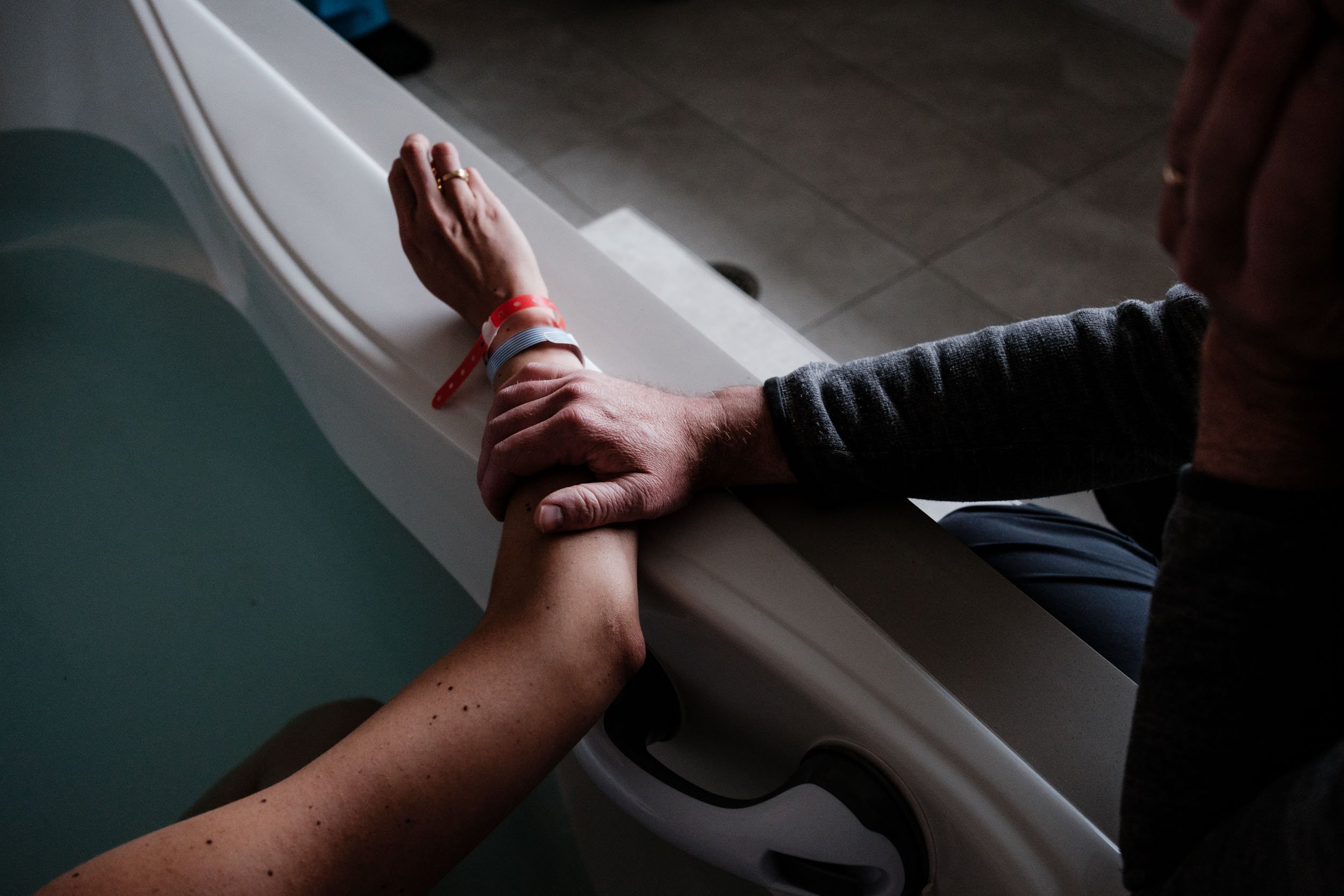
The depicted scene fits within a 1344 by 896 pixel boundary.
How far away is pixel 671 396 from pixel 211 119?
0.51 meters

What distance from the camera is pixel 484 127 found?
2006mm

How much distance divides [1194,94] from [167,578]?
3.09 ft

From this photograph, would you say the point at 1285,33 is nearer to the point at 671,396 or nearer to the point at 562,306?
the point at 671,396

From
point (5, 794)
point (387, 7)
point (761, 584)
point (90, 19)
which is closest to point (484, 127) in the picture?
point (387, 7)

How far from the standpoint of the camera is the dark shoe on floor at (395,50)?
2.13m

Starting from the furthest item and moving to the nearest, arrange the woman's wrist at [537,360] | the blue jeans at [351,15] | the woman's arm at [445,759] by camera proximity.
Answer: the blue jeans at [351,15], the woman's wrist at [537,360], the woman's arm at [445,759]

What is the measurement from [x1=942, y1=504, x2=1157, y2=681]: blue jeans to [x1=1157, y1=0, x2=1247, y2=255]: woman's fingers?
0.31 meters

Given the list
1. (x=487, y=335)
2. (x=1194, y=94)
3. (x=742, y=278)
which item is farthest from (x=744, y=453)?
(x=742, y=278)

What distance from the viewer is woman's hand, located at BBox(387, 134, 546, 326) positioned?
76cm

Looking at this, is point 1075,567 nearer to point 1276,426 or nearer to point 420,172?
point 1276,426

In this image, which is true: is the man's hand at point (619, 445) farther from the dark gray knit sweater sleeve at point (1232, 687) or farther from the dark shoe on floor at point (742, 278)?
the dark shoe on floor at point (742, 278)

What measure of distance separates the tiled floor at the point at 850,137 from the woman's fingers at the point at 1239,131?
1196mm

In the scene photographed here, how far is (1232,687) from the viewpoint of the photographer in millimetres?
433

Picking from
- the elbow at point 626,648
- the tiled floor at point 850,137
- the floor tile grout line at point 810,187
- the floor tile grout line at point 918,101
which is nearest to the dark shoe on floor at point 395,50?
the tiled floor at point 850,137
